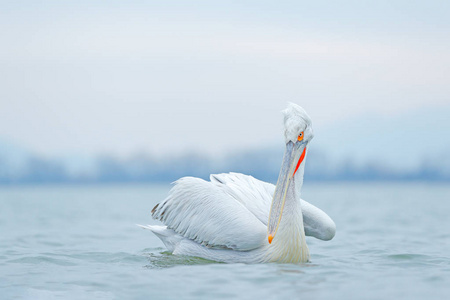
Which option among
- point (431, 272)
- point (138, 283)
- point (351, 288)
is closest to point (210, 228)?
point (138, 283)

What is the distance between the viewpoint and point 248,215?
252 inches

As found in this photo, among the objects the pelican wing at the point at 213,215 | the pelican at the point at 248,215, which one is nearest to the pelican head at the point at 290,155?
the pelican at the point at 248,215

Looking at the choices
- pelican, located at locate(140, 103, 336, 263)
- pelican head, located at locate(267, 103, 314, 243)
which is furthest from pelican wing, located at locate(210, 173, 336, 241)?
pelican head, located at locate(267, 103, 314, 243)

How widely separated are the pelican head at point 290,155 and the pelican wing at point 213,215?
0.30 meters

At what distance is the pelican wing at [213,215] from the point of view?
6.25 m

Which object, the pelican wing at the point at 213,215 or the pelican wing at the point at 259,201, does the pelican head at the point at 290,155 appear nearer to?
the pelican wing at the point at 213,215

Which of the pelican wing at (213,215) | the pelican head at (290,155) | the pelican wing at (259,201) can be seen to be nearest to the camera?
the pelican head at (290,155)

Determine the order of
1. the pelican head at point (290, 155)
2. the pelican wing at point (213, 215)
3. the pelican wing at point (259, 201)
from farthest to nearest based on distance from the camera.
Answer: the pelican wing at point (259, 201), the pelican wing at point (213, 215), the pelican head at point (290, 155)

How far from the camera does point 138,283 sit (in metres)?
5.50

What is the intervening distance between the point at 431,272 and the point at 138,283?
2795 mm

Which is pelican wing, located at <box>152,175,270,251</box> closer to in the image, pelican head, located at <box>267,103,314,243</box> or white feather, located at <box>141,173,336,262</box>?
white feather, located at <box>141,173,336,262</box>

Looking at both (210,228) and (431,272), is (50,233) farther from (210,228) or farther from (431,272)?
(431,272)

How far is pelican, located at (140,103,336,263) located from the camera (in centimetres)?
606

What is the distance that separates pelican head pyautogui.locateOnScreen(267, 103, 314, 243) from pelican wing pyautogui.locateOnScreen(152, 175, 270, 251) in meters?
0.30
